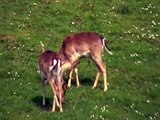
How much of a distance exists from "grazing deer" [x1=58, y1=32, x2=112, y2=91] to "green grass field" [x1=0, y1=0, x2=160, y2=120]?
2.98 ft

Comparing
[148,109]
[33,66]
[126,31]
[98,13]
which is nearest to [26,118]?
[148,109]

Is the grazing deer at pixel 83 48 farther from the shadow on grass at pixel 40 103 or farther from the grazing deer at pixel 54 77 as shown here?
the grazing deer at pixel 54 77

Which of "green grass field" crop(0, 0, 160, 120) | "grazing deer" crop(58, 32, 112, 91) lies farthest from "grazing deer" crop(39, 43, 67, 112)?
"grazing deer" crop(58, 32, 112, 91)

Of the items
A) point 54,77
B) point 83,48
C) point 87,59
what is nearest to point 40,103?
point 54,77

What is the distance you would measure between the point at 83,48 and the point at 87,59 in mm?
3343

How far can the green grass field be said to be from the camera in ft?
52.0

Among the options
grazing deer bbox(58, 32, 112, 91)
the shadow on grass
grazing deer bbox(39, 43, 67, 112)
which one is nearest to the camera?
grazing deer bbox(39, 43, 67, 112)

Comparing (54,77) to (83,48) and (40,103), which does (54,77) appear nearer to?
(40,103)

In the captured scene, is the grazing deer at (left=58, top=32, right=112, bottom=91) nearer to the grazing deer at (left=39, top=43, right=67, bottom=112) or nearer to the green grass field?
the green grass field

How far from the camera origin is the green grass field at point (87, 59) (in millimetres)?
15836

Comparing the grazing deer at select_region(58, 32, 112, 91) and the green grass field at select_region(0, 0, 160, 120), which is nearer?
the green grass field at select_region(0, 0, 160, 120)

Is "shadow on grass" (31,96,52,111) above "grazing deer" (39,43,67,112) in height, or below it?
below

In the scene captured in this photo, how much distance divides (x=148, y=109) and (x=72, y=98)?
102 inches

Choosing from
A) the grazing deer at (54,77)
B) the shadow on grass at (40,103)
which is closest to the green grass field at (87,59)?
the shadow on grass at (40,103)
